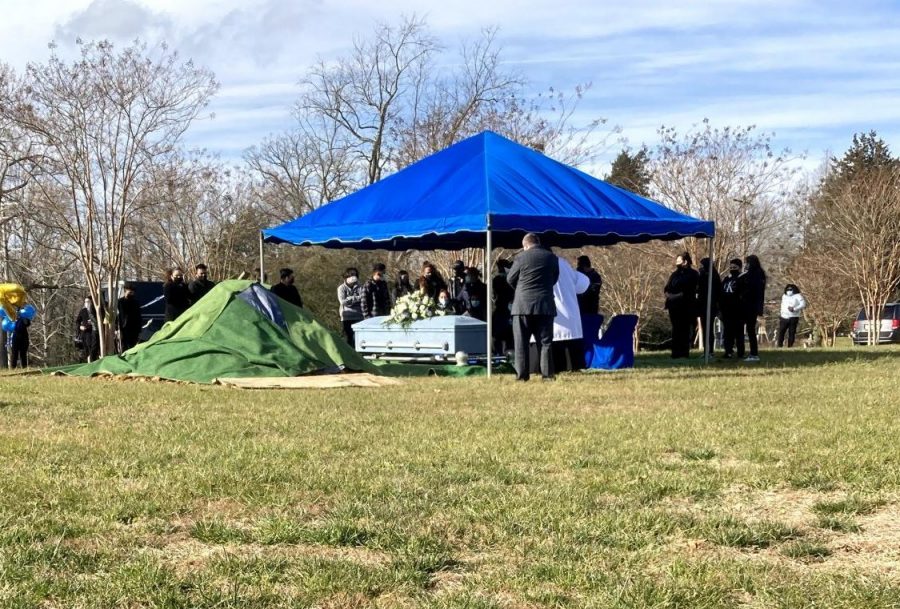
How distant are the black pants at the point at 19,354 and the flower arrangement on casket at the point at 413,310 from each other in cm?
753

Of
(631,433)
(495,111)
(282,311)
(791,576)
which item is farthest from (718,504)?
(495,111)

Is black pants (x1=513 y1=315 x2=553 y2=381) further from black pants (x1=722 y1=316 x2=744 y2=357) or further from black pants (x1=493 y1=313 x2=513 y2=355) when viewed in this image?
black pants (x1=722 y1=316 x2=744 y2=357)

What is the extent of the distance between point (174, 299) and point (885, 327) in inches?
1138

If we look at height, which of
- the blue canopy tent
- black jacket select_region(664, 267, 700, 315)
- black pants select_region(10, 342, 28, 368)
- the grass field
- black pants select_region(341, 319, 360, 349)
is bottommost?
the grass field

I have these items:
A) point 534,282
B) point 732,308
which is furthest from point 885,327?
point 534,282

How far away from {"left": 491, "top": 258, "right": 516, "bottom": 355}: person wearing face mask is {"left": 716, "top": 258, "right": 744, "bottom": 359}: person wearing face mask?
359 cm

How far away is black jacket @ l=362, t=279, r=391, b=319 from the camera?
16.2 metres

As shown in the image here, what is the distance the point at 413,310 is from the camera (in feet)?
47.0

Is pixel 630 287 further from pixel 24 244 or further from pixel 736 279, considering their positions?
pixel 24 244

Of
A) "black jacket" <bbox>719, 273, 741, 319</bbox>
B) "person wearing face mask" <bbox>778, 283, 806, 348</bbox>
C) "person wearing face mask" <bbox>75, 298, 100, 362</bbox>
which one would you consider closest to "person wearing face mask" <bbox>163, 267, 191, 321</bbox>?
"person wearing face mask" <bbox>75, 298, 100, 362</bbox>

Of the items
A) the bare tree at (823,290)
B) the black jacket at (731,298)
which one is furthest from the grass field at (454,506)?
the bare tree at (823,290)

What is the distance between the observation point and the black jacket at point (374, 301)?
16.2 metres

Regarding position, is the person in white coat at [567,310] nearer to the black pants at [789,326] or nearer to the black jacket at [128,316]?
the black jacket at [128,316]

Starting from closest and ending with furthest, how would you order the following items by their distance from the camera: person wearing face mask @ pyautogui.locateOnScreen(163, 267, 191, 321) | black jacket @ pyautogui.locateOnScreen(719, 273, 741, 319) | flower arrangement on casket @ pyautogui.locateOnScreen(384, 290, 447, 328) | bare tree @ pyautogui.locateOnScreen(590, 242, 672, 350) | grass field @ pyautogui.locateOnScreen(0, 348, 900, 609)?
grass field @ pyautogui.locateOnScreen(0, 348, 900, 609)
flower arrangement on casket @ pyautogui.locateOnScreen(384, 290, 447, 328)
person wearing face mask @ pyautogui.locateOnScreen(163, 267, 191, 321)
black jacket @ pyautogui.locateOnScreen(719, 273, 741, 319)
bare tree @ pyautogui.locateOnScreen(590, 242, 672, 350)
